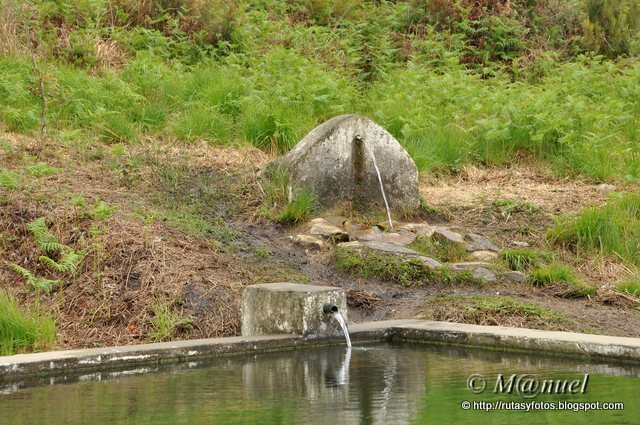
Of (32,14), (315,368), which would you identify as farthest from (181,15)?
(315,368)

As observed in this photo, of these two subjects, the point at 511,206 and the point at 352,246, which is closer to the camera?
the point at 352,246

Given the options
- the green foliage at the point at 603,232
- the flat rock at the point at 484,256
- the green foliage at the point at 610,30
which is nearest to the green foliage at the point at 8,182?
the flat rock at the point at 484,256

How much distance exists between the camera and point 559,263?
468 inches

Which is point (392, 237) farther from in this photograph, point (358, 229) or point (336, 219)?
point (336, 219)

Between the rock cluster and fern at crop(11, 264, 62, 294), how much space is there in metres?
3.21

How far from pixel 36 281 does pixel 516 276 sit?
5.03 metres

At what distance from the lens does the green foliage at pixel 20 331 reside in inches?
342

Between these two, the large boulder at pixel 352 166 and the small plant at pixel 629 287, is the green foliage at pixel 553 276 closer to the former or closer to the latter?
the small plant at pixel 629 287

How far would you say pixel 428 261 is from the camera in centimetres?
1166

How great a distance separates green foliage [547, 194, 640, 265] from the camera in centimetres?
1214

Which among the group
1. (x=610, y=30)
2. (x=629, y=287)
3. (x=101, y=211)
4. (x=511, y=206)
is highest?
(x=610, y=30)

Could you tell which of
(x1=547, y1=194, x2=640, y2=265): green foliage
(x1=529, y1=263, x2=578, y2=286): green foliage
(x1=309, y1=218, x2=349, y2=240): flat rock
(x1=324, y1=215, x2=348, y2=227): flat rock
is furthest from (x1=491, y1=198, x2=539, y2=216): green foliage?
(x1=309, y1=218, x2=349, y2=240): flat rock

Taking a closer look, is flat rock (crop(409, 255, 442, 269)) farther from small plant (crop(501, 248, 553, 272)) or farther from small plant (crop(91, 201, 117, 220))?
small plant (crop(91, 201, 117, 220))

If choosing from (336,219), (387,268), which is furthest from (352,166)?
(387,268)
